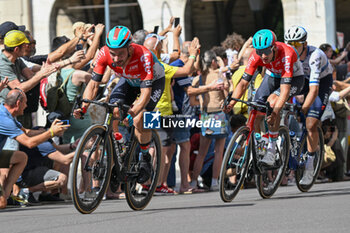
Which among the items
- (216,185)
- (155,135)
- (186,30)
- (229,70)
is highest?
(186,30)

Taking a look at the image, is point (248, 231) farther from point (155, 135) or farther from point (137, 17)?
point (137, 17)

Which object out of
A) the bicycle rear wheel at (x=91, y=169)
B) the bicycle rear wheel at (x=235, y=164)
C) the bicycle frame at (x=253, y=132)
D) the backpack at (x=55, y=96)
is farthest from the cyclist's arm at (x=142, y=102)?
the backpack at (x=55, y=96)

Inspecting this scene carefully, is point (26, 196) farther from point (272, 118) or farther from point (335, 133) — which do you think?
point (335, 133)

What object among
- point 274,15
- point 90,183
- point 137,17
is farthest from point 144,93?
point 274,15

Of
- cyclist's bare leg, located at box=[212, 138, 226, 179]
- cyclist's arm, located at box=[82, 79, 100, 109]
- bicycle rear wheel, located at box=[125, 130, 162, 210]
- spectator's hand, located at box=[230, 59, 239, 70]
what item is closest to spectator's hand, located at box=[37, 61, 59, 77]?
cyclist's arm, located at box=[82, 79, 100, 109]

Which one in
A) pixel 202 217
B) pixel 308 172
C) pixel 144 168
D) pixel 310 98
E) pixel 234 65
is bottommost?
pixel 202 217

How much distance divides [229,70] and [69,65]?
300cm

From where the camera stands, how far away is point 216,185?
1397 centimetres

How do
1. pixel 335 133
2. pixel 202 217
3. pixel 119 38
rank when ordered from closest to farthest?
1. pixel 202 217
2. pixel 119 38
3. pixel 335 133

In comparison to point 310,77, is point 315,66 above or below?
above

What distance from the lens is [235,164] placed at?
1009 cm

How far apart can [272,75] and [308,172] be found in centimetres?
160

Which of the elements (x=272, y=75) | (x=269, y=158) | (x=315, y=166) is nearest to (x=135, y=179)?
(x=269, y=158)

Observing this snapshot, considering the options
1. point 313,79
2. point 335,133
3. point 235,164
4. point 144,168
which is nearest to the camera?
point 144,168
